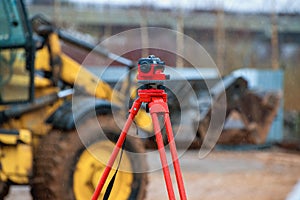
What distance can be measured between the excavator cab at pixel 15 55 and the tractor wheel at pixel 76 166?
3.10 ft

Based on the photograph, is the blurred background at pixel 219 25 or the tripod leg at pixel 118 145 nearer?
the tripod leg at pixel 118 145

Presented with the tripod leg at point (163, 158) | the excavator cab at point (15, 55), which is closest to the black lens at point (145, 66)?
the tripod leg at point (163, 158)

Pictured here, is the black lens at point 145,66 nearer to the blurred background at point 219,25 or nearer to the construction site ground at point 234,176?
the construction site ground at point 234,176

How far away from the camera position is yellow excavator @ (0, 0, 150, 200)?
5.98 metres

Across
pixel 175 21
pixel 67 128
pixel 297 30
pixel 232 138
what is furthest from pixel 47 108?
pixel 297 30

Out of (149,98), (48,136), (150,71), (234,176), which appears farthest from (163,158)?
(234,176)

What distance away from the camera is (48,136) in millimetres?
6273

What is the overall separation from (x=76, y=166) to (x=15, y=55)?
1724 millimetres

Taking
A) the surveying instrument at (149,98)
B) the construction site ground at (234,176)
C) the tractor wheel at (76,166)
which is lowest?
the construction site ground at (234,176)

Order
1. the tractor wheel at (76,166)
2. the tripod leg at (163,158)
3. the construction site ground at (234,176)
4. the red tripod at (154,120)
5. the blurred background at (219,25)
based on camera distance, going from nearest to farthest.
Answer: the tripod leg at (163,158) → the red tripod at (154,120) → the tractor wheel at (76,166) → the construction site ground at (234,176) → the blurred background at (219,25)

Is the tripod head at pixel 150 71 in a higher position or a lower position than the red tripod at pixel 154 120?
higher

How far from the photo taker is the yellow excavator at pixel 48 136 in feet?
19.6

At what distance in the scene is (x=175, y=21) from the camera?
1723cm

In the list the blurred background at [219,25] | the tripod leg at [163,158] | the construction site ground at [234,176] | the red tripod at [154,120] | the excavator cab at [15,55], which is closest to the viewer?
the tripod leg at [163,158]
